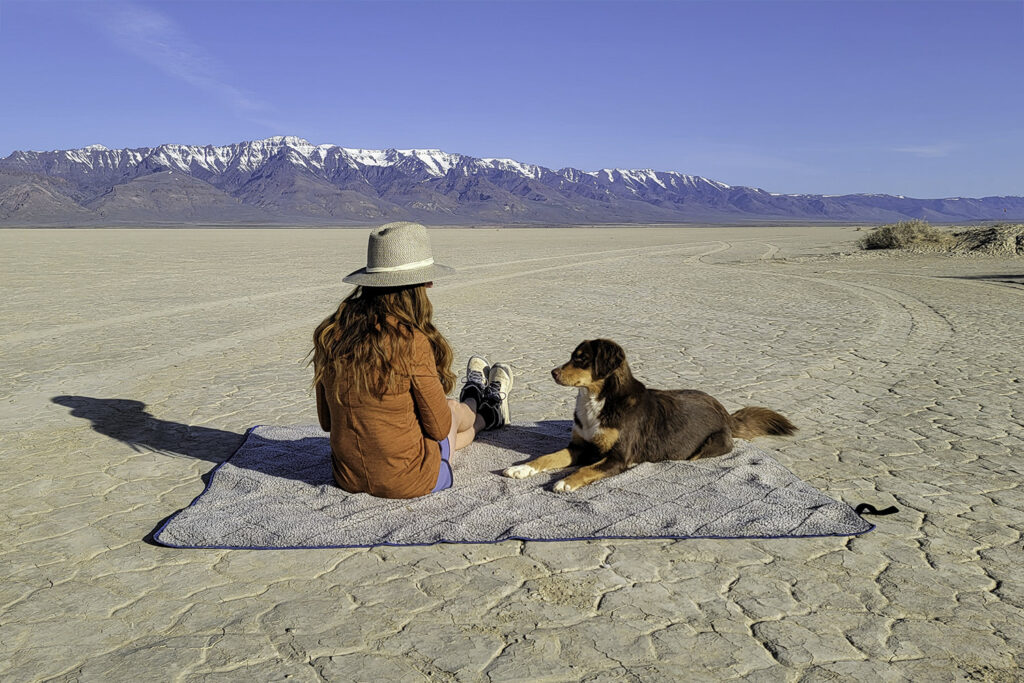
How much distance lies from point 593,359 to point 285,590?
2225mm

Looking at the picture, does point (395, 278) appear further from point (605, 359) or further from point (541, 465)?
point (541, 465)

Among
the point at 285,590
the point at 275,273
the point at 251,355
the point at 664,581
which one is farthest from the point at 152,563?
the point at 275,273

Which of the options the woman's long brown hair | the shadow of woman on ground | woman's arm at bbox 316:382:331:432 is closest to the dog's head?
the woman's long brown hair

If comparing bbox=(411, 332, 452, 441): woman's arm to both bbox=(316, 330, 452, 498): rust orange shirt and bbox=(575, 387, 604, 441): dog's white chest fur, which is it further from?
bbox=(575, 387, 604, 441): dog's white chest fur

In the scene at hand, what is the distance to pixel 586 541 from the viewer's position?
4090mm

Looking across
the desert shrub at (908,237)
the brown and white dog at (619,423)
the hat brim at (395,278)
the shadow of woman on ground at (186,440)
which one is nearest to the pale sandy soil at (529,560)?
the shadow of woman on ground at (186,440)

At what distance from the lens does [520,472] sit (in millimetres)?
4941

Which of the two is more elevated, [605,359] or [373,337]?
[373,337]

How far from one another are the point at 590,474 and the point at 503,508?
2.05ft

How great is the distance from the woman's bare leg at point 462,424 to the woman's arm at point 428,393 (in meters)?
0.53

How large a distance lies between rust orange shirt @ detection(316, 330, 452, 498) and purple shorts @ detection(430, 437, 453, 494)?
6 centimetres

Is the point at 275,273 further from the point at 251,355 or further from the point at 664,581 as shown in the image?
the point at 664,581

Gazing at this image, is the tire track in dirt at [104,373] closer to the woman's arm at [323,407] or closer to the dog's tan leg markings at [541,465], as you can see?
the woman's arm at [323,407]

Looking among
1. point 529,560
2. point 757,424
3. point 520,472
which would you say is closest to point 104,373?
point 520,472
